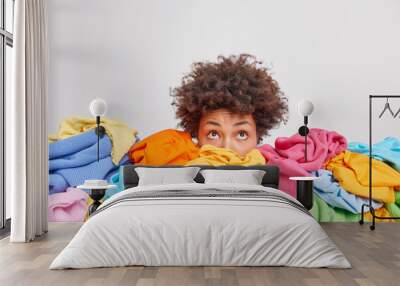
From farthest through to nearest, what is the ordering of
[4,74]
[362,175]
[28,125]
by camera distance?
[362,175]
[4,74]
[28,125]

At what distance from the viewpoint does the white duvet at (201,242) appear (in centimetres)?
447

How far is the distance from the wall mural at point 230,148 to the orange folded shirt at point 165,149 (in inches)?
0.5

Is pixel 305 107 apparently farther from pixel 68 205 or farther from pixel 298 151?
pixel 68 205

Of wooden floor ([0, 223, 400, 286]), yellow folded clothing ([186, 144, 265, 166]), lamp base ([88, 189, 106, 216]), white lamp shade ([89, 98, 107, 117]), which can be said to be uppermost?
white lamp shade ([89, 98, 107, 117])

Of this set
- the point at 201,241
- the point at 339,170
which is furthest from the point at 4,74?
the point at 339,170

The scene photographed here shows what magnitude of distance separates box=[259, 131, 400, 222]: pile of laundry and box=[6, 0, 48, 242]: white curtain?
267 centimetres

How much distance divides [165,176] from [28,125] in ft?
5.26

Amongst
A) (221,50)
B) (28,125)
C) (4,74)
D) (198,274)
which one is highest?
(221,50)

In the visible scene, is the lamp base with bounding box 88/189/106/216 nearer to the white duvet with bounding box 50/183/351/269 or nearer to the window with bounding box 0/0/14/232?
the window with bounding box 0/0/14/232

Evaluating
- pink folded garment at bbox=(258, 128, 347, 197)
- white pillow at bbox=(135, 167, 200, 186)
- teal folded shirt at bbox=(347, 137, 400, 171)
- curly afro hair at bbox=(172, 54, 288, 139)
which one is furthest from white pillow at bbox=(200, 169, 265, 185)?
teal folded shirt at bbox=(347, 137, 400, 171)

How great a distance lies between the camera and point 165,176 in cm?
661

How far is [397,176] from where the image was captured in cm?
714

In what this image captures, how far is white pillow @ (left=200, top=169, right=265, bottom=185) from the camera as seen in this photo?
6551 mm

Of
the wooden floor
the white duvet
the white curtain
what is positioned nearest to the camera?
the wooden floor
